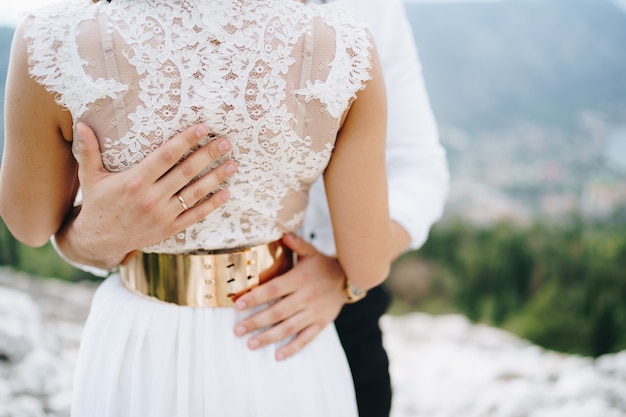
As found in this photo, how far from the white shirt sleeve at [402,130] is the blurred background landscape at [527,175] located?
9.08 feet

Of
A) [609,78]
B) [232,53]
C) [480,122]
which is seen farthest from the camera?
[480,122]

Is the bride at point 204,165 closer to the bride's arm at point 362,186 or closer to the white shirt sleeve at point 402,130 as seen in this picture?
the bride's arm at point 362,186

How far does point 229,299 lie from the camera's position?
1.19 meters

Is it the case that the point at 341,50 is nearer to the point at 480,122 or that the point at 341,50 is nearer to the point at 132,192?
the point at 132,192

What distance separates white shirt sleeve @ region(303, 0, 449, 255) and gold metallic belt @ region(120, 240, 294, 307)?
0.48 meters

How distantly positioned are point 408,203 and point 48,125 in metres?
0.98

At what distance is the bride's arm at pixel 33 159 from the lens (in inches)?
37.1

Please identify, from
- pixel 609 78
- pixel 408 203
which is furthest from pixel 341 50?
pixel 609 78

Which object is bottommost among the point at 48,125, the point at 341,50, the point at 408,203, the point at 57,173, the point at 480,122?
the point at 480,122

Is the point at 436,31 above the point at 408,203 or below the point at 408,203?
below

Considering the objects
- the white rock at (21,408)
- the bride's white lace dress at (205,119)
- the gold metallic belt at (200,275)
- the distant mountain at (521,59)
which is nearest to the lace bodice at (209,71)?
the bride's white lace dress at (205,119)

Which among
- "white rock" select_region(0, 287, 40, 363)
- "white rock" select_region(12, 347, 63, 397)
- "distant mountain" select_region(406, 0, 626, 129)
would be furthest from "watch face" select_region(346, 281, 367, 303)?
"distant mountain" select_region(406, 0, 626, 129)

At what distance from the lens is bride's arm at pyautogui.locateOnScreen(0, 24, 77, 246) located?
0.94 meters

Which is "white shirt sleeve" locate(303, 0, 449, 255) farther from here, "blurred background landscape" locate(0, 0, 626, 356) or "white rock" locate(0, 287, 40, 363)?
"blurred background landscape" locate(0, 0, 626, 356)
